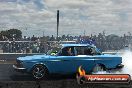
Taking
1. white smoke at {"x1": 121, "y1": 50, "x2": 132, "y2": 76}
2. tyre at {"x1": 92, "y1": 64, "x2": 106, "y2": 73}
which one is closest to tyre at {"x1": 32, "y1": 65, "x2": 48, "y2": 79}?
tyre at {"x1": 92, "y1": 64, "x2": 106, "y2": 73}

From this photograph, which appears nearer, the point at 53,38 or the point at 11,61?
the point at 11,61

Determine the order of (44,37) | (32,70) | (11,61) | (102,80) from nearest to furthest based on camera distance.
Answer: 1. (102,80)
2. (32,70)
3. (11,61)
4. (44,37)

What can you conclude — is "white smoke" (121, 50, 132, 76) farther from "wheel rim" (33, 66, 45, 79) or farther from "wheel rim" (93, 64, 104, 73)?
"wheel rim" (33, 66, 45, 79)

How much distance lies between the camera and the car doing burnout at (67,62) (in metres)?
14.0

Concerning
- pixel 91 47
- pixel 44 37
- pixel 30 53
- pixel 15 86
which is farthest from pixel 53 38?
pixel 15 86

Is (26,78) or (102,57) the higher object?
(102,57)

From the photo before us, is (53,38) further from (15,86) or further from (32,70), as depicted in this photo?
(15,86)

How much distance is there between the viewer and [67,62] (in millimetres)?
14180

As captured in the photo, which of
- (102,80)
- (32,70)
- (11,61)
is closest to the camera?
(102,80)

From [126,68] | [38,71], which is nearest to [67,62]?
[38,71]

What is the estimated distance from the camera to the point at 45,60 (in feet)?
45.9

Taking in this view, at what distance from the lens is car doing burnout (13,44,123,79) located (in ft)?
45.8

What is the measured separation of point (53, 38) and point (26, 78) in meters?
12.1

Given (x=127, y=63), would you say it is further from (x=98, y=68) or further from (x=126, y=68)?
(x=98, y=68)
